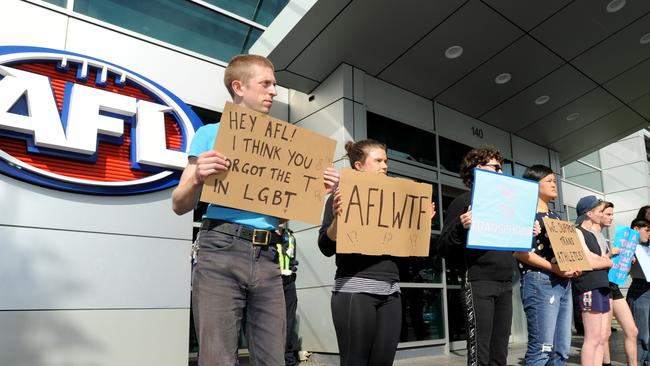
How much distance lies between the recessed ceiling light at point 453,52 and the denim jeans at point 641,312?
3773 millimetres

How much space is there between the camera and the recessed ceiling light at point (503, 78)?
771cm

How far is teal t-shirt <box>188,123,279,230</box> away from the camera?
2021 mm

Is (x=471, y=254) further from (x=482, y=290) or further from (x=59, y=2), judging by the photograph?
(x=59, y=2)

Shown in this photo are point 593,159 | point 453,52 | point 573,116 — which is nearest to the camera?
point 453,52

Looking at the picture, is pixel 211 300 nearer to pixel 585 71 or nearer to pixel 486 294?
pixel 486 294

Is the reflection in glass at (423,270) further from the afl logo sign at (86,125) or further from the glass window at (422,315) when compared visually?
the afl logo sign at (86,125)

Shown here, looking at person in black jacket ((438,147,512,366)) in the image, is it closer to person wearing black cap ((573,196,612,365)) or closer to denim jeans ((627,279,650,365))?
person wearing black cap ((573,196,612,365))

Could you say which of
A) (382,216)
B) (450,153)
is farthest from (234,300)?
(450,153)

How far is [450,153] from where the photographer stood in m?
8.41

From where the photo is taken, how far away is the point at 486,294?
288 cm

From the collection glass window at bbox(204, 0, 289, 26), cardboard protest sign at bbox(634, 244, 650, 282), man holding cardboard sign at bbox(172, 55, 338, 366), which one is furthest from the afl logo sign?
cardboard protest sign at bbox(634, 244, 650, 282)

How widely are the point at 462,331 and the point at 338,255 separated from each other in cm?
598

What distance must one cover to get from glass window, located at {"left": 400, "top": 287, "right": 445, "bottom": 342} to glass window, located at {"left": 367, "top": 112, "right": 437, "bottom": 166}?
208 centimetres

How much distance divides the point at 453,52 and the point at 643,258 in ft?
12.0
